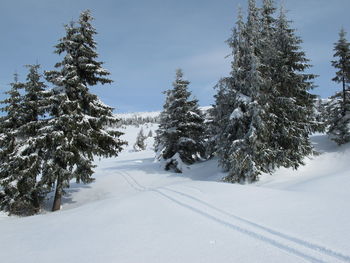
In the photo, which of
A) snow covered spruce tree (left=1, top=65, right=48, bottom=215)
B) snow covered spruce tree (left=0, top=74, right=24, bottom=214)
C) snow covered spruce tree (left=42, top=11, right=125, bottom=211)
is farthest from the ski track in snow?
snow covered spruce tree (left=0, top=74, right=24, bottom=214)

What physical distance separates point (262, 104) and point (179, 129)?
32.2 feet

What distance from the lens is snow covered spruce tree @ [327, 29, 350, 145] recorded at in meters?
19.5

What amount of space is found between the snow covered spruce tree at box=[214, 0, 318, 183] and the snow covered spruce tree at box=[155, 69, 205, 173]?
223 inches

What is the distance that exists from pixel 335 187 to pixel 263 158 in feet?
18.2

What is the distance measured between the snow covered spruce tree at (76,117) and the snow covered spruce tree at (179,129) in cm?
742

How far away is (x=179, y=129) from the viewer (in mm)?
23500

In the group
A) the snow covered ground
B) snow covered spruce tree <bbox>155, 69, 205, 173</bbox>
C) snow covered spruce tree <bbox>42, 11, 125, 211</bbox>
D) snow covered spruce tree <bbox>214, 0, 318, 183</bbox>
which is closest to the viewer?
the snow covered ground

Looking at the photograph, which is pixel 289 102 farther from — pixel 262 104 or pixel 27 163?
pixel 27 163

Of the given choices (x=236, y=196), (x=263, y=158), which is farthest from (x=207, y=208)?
(x=263, y=158)

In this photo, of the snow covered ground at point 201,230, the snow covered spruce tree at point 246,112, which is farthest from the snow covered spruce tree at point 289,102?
the snow covered ground at point 201,230

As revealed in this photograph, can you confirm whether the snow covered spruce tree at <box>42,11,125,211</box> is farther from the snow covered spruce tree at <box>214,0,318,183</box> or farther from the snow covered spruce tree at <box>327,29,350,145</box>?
the snow covered spruce tree at <box>327,29,350,145</box>

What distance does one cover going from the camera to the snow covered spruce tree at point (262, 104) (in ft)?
49.6

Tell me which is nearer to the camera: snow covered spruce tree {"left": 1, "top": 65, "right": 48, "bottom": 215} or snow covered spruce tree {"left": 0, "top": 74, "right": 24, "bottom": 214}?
snow covered spruce tree {"left": 1, "top": 65, "right": 48, "bottom": 215}

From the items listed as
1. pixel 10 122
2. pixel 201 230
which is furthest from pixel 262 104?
pixel 10 122
